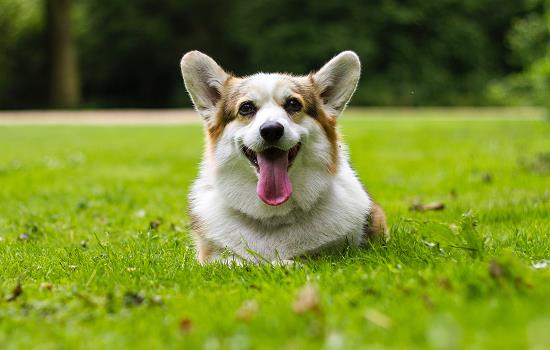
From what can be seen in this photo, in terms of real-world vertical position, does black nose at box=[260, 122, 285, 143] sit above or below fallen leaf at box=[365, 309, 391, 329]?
above

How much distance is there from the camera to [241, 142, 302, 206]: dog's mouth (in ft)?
13.2

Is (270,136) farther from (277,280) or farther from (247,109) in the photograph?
(277,280)

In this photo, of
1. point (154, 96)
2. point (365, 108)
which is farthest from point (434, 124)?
point (154, 96)

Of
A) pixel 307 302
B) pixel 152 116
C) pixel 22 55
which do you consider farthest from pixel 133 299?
pixel 22 55

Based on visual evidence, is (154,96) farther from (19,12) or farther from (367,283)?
(367,283)

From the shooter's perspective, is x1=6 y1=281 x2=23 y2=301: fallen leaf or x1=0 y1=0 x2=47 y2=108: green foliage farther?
x1=0 y1=0 x2=47 y2=108: green foliage

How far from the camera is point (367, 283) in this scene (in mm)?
3197

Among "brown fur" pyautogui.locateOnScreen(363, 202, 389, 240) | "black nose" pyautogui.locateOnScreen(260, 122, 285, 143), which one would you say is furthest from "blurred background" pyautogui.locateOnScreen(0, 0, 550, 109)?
"black nose" pyautogui.locateOnScreen(260, 122, 285, 143)

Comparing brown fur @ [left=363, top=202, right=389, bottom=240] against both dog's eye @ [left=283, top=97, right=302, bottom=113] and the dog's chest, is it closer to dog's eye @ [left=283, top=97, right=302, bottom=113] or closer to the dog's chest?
the dog's chest

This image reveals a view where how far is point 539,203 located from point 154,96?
28.0 m

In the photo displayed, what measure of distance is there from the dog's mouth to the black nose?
0.54 feet

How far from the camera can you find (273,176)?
4.06m

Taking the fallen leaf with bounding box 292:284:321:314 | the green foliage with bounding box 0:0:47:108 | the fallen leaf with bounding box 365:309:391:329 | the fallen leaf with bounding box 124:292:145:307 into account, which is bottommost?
the green foliage with bounding box 0:0:47:108

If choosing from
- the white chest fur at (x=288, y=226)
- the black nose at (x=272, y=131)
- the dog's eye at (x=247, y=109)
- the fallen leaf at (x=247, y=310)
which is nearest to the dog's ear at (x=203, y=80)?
the dog's eye at (x=247, y=109)
